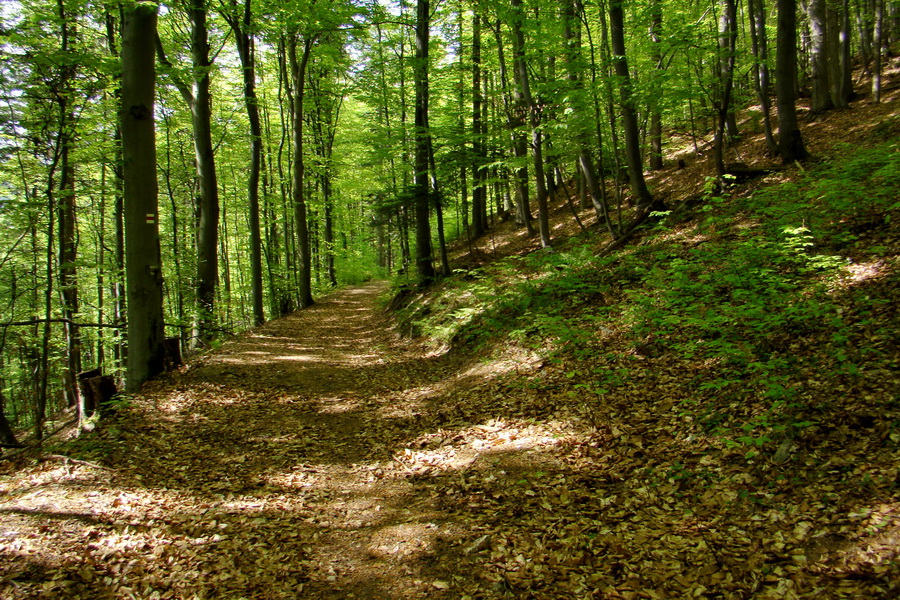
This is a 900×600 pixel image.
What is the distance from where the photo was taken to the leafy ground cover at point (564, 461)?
2961 mm

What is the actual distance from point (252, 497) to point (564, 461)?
2.98 m

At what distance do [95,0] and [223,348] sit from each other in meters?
6.42

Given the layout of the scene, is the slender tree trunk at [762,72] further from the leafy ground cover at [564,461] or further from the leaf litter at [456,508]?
the leaf litter at [456,508]

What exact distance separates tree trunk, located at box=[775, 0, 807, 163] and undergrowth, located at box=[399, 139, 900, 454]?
1.61 m

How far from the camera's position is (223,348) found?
9.78 metres

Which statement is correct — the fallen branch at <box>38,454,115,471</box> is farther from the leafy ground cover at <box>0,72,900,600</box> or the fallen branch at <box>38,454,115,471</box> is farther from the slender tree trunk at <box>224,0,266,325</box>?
the slender tree trunk at <box>224,0,266,325</box>

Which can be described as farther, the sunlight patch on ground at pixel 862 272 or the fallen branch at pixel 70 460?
the sunlight patch on ground at pixel 862 272

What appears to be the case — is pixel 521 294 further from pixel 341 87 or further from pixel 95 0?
pixel 341 87

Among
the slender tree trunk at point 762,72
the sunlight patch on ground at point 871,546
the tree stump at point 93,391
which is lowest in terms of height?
the sunlight patch on ground at point 871,546

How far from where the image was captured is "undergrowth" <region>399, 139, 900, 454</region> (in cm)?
423

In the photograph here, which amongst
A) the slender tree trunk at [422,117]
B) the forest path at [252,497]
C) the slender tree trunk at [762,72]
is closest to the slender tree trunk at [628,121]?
the slender tree trunk at [762,72]

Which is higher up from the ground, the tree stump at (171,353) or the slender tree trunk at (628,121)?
the slender tree trunk at (628,121)

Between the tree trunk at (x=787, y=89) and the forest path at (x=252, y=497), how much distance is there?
884cm

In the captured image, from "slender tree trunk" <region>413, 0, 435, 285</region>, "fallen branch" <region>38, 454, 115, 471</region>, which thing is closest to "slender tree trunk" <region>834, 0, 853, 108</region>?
"slender tree trunk" <region>413, 0, 435, 285</region>
